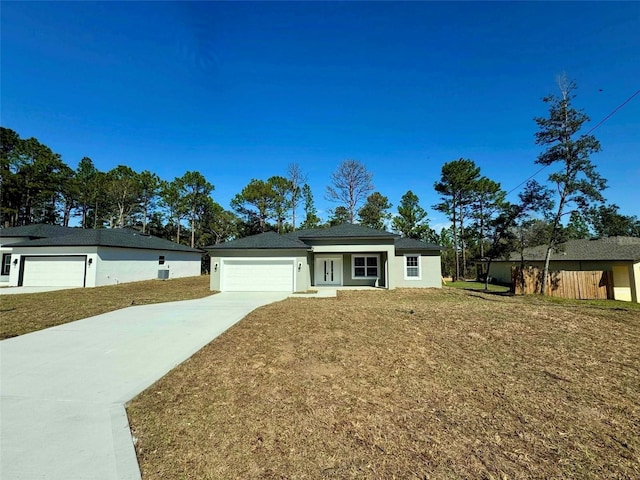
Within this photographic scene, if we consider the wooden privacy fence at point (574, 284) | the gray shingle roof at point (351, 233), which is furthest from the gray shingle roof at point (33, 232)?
the wooden privacy fence at point (574, 284)

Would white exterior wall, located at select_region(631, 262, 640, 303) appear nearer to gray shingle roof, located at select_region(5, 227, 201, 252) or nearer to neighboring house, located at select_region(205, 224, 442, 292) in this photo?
neighboring house, located at select_region(205, 224, 442, 292)

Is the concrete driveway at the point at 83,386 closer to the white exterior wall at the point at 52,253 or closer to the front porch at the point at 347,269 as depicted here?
the front porch at the point at 347,269

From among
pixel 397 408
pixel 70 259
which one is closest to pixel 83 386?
pixel 397 408

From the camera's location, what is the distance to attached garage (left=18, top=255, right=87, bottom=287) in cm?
1827

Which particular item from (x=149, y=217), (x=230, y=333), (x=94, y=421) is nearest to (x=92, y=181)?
(x=149, y=217)

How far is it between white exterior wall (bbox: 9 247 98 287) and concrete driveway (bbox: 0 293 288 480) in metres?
12.8

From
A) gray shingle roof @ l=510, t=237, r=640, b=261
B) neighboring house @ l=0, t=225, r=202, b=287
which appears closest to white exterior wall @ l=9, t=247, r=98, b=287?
neighboring house @ l=0, t=225, r=202, b=287

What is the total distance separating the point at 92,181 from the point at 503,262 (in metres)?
48.4

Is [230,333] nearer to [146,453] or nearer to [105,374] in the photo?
[105,374]

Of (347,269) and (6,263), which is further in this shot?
(6,263)

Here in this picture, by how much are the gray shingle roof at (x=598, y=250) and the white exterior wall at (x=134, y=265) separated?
2821 centimetres

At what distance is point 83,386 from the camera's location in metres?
4.11

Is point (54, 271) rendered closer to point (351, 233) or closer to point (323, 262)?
point (323, 262)

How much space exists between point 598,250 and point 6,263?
4275 centimetres
